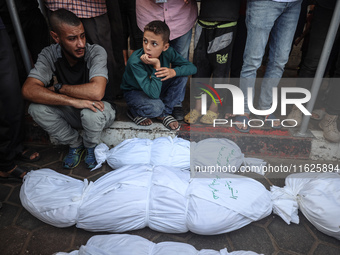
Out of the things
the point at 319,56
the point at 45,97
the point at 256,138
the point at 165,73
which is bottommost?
the point at 256,138

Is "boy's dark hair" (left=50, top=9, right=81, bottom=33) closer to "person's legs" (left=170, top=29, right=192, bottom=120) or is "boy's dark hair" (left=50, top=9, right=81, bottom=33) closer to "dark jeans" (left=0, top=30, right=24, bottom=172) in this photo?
"dark jeans" (left=0, top=30, right=24, bottom=172)

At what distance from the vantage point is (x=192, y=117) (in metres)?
3.11

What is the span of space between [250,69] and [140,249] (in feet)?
6.80

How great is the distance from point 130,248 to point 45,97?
5.39 ft

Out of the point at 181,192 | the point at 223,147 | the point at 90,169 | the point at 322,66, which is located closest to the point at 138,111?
the point at 90,169

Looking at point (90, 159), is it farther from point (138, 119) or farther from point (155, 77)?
point (155, 77)

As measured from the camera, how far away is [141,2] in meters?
2.86

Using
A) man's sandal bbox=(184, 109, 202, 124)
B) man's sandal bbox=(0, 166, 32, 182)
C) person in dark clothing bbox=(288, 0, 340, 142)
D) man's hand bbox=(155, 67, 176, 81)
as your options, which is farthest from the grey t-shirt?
person in dark clothing bbox=(288, 0, 340, 142)

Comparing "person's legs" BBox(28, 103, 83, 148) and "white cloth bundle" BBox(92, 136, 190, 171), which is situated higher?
"person's legs" BBox(28, 103, 83, 148)

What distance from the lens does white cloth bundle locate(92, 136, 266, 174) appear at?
2.62m

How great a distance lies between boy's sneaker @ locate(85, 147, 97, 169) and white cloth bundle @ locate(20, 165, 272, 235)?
580 millimetres

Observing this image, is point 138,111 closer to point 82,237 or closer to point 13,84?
point 13,84

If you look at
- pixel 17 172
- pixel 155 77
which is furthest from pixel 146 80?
pixel 17 172

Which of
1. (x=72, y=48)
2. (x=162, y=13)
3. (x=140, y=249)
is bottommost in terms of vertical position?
A: (x=140, y=249)
